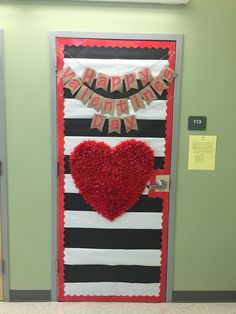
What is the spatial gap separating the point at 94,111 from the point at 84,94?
0.15 meters

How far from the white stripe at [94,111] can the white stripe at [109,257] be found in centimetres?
106

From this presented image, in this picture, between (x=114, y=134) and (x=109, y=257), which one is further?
(x=109, y=257)

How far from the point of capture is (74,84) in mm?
2396

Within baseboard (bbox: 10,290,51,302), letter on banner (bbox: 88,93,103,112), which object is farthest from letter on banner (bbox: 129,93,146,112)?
baseboard (bbox: 10,290,51,302)

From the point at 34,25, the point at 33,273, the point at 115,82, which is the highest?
the point at 34,25

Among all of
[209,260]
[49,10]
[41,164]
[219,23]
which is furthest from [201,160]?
[49,10]

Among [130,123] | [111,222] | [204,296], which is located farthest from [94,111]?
[204,296]

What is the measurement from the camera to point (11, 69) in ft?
7.89

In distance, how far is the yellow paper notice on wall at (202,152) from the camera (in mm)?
2518

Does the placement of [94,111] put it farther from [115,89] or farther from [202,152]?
[202,152]

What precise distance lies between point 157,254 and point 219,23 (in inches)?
72.6

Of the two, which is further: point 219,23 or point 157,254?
point 157,254

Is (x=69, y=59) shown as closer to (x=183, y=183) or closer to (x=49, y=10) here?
(x=49, y=10)

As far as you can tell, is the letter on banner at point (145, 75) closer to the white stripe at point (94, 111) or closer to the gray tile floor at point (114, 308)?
the white stripe at point (94, 111)
